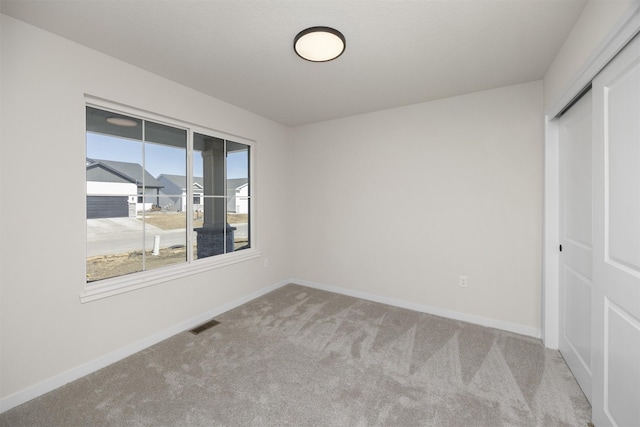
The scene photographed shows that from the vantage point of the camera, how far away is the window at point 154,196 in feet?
7.45

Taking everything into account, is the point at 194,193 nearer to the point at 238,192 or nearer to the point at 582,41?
the point at 238,192

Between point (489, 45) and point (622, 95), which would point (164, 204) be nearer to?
point (489, 45)

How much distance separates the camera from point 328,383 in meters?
1.99

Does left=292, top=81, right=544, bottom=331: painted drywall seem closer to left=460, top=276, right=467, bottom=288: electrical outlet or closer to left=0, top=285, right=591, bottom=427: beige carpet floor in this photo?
left=460, top=276, right=467, bottom=288: electrical outlet

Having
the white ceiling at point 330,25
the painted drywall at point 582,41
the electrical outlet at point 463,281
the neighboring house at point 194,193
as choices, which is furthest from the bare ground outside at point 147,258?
the painted drywall at point 582,41

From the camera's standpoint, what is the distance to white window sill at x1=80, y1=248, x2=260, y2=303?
7.09 feet

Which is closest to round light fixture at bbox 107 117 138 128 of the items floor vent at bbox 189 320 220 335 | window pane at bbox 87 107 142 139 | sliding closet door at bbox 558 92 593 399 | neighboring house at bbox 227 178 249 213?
window pane at bbox 87 107 142 139

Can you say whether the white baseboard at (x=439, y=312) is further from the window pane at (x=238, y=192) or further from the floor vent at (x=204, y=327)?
the floor vent at (x=204, y=327)

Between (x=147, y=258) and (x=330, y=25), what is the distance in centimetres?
263

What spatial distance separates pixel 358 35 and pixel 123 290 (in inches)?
113

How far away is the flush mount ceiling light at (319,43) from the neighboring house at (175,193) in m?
1.81

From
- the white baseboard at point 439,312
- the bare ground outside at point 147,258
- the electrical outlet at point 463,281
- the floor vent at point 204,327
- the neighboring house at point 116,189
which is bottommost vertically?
the floor vent at point 204,327

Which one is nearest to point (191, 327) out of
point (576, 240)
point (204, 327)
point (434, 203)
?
point (204, 327)

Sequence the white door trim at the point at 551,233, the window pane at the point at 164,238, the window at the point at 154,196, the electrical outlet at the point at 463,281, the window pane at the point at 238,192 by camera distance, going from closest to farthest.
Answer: the window at the point at 154,196 < the white door trim at the point at 551,233 < the window pane at the point at 164,238 < the electrical outlet at the point at 463,281 < the window pane at the point at 238,192
